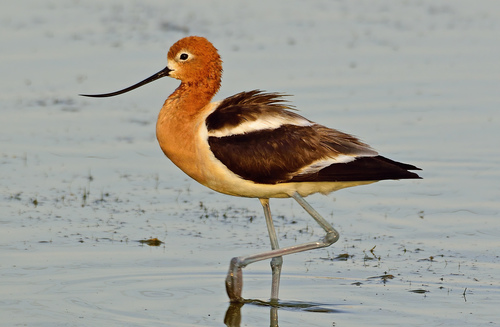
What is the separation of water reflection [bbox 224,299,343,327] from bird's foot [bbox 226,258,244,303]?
0.08m

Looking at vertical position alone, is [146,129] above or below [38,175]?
above

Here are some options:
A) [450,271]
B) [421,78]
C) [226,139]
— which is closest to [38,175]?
[226,139]

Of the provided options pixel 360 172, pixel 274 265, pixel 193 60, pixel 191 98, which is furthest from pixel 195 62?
pixel 274 265

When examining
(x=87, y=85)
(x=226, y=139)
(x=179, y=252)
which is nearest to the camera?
(x=226, y=139)

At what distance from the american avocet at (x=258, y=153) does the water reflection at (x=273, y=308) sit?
0.24ft

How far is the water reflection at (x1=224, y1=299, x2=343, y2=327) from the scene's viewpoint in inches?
257

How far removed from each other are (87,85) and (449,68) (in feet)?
15.9

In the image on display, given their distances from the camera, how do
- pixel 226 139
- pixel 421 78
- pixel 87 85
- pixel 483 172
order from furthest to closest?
pixel 421 78
pixel 87 85
pixel 483 172
pixel 226 139

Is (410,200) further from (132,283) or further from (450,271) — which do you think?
(132,283)

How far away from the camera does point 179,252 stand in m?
7.69

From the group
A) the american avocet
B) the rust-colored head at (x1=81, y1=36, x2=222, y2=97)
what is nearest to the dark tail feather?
the american avocet

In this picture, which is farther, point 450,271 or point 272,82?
point 272,82

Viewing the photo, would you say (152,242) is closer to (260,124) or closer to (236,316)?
(236,316)

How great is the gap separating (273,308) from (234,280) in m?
0.33
